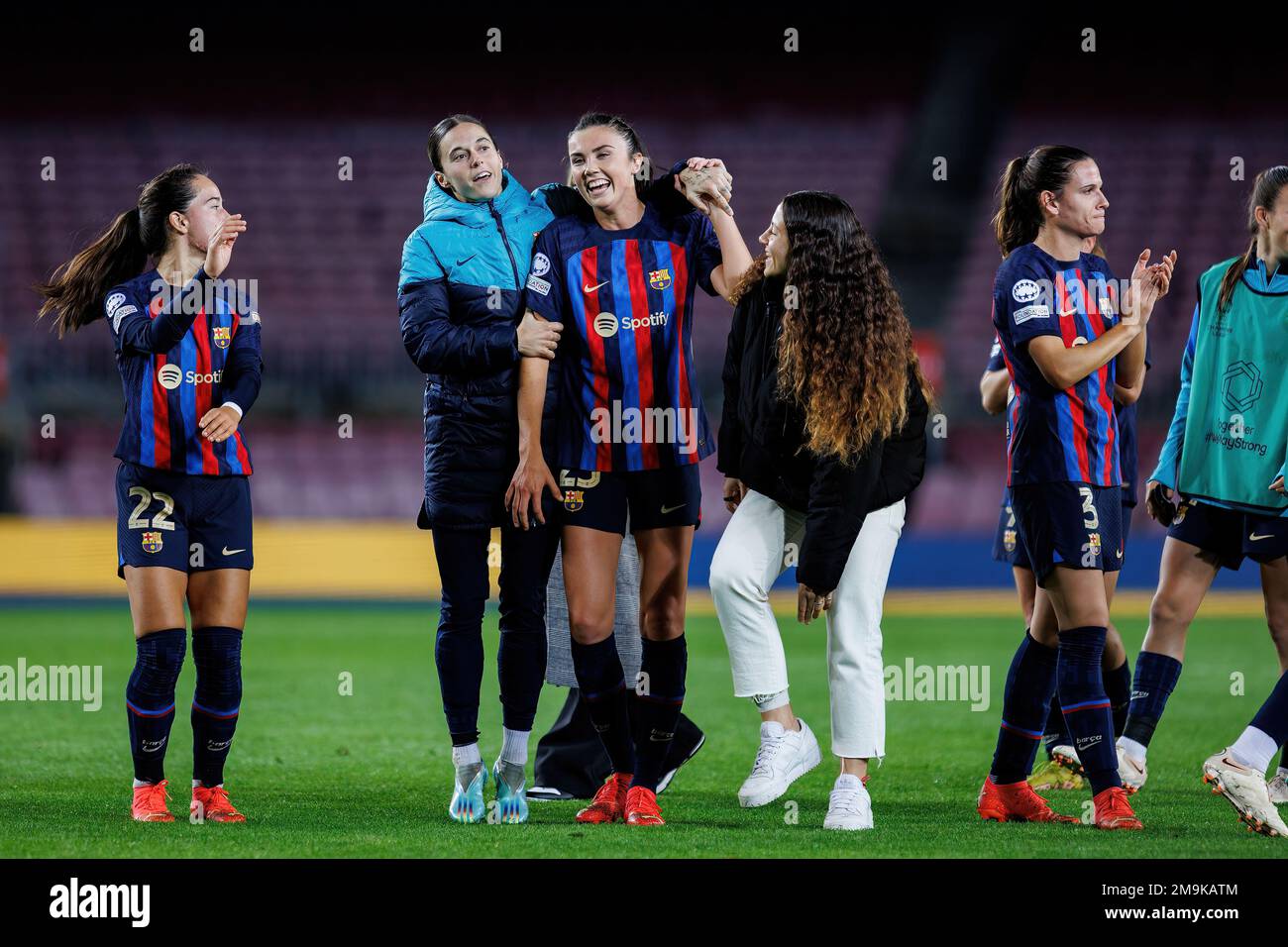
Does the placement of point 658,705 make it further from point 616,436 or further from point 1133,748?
point 1133,748

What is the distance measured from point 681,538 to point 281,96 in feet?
62.9

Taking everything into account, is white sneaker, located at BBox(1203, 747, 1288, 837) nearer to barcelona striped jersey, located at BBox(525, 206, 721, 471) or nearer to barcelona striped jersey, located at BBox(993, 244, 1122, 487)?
barcelona striped jersey, located at BBox(993, 244, 1122, 487)

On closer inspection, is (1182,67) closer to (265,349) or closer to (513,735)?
(265,349)

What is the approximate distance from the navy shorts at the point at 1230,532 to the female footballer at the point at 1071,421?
0.67m

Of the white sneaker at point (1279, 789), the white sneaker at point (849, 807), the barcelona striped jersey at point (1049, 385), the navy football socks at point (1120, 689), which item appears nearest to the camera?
the white sneaker at point (849, 807)

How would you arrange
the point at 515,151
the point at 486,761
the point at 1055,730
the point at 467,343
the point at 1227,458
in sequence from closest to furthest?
the point at 467,343, the point at 1227,458, the point at 1055,730, the point at 486,761, the point at 515,151

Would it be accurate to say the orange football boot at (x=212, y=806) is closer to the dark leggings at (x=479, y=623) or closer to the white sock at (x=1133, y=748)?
the dark leggings at (x=479, y=623)

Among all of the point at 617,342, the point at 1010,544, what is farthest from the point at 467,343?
the point at 1010,544

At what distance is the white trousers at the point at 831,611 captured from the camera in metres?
4.59

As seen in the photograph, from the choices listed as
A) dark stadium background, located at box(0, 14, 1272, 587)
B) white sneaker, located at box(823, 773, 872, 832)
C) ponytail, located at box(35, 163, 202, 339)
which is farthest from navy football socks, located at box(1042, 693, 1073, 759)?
dark stadium background, located at box(0, 14, 1272, 587)

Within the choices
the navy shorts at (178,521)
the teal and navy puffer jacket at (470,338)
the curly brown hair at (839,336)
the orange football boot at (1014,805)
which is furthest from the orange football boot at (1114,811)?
the navy shorts at (178,521)

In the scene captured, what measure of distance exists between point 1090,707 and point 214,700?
272 centimetres

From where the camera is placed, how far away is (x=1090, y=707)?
4.67 metres
